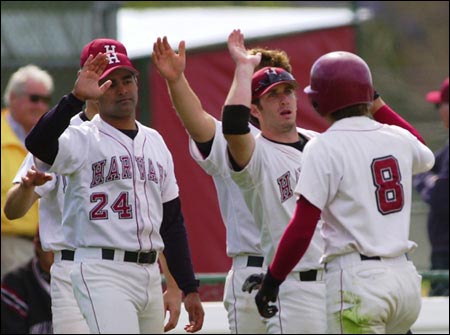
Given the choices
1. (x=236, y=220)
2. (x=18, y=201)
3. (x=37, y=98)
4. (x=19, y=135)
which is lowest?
(x=236, y=220)

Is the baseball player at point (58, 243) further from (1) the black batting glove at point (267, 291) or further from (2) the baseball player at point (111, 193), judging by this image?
(1) the black batting glove at point (267, 291)

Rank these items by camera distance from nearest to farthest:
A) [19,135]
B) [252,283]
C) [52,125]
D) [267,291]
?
[267,291] → [52,125] → [252,283] → [19,135]

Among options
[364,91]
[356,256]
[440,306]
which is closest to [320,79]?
[364,91]

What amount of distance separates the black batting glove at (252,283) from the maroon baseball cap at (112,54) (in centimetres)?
115

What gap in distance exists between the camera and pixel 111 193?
5.97 metres

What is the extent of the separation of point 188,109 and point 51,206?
1.46 m

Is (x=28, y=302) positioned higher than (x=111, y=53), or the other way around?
(x=111, y=53)

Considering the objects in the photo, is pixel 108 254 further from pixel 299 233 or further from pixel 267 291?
pixel 299 233

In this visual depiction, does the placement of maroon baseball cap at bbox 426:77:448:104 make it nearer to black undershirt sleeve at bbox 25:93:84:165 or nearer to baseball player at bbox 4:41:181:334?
baseball player at bbox 4:41:181:334

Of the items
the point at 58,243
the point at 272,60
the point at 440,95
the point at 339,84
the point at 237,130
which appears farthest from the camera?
the point at 440,95

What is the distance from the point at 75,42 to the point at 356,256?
4.79 metres

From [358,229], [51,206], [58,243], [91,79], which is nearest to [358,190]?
[358,229]

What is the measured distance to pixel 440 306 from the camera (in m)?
8.43

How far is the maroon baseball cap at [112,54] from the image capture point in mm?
6141
